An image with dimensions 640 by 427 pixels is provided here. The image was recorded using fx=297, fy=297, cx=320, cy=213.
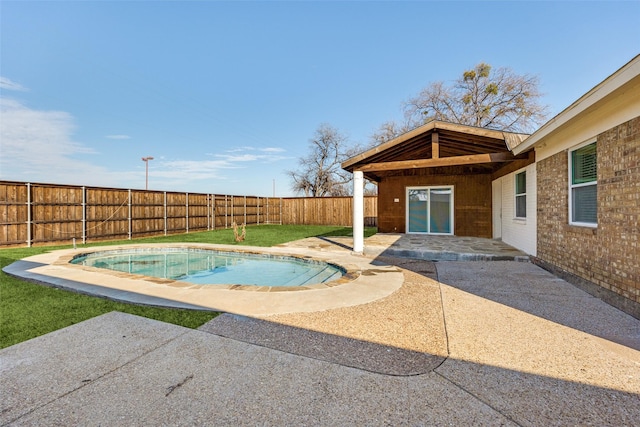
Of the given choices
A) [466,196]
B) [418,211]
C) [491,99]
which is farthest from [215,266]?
[491,99]

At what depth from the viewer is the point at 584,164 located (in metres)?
4.64

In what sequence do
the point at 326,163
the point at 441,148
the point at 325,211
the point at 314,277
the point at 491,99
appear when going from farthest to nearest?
the point at 326,163 < the point at 491,99 < the point at 325,211 < the point at 441,148 < the point at 314,277

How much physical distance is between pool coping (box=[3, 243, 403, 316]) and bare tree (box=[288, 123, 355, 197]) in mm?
24567

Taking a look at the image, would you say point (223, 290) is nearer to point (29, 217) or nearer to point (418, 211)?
point (418, 211)

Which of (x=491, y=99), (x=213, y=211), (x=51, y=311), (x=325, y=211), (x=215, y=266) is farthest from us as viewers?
(x=491, y=99)

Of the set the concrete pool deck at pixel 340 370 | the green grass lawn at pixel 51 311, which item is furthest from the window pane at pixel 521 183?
the green grass lawn at pixel 51 311

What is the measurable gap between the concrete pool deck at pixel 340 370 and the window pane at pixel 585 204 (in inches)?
59.9

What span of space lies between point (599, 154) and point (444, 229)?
7447 millimetres

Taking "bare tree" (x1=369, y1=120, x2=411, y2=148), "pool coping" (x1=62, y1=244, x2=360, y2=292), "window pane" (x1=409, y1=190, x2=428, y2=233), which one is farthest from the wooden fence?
"bare tree" (x1=369, y1=120, x2=411, y2=148)

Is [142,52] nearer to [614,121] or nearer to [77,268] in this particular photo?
[77,268]

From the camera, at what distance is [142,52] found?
43.7ft

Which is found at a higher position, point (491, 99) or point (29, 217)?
point (491, 99)

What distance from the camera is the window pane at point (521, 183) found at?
736cm

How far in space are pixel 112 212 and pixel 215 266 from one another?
6.93 m
